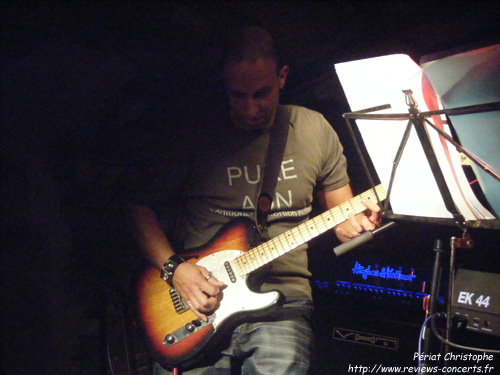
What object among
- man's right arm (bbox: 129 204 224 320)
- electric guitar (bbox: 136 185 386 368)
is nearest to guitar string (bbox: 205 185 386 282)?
electric guitar (bbox: 136 185 386 368)

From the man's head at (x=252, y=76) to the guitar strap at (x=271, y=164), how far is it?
8 centimetres

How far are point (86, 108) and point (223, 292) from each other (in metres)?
1.69

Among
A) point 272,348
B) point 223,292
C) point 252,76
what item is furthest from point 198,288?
point 252,76

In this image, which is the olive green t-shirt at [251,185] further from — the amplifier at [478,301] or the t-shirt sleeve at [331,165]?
the amplifier at [478,301]

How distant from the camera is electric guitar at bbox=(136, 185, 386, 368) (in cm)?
182

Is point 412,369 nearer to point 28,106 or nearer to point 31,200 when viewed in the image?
point 31,200

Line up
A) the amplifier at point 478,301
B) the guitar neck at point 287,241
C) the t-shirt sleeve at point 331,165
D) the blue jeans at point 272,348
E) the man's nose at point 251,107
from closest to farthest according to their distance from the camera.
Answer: the amplifier at point 478,301, the blue jeans at point 272,348, the guitar neck at point 287,241, the man's nose at point 251,107, the t-shirt sleeve at point 331,165

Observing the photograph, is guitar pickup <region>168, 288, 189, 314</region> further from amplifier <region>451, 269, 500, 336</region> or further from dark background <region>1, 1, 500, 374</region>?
amplifier <region>451, 269, 500, 336</region>

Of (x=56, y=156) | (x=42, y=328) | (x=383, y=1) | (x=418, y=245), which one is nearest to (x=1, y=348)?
(x=42, y=328)

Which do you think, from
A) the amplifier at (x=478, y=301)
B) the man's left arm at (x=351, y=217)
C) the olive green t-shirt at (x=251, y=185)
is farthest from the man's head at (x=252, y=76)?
the amplifier at (x=478, y=301)

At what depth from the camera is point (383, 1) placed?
2.45 meters

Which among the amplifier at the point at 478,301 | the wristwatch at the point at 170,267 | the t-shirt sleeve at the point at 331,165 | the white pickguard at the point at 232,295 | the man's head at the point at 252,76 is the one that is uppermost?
the man's head at the point at 252,76

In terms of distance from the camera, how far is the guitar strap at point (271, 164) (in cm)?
197

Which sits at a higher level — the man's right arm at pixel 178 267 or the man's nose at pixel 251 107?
the man's nose at pixel 251 107
